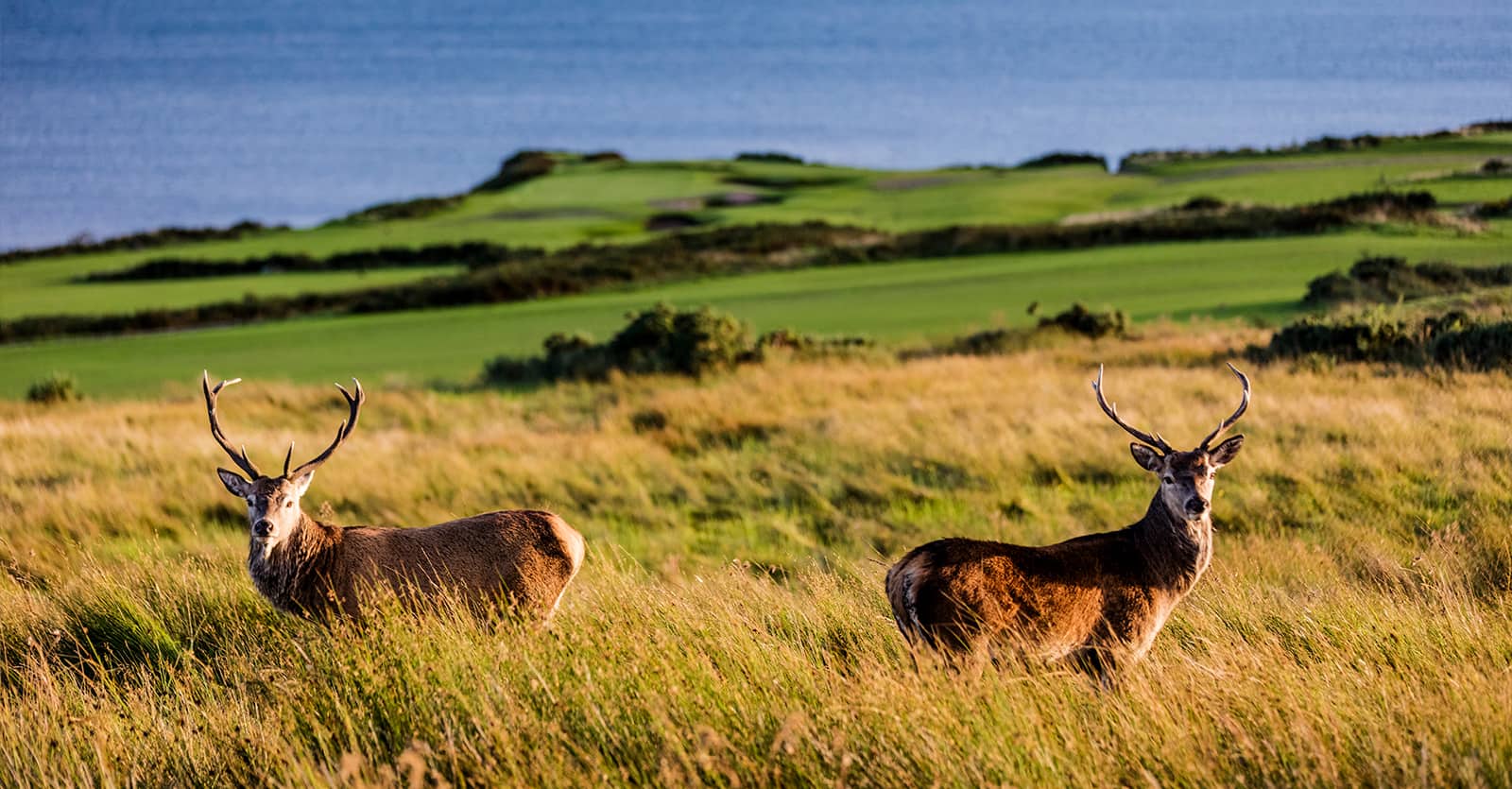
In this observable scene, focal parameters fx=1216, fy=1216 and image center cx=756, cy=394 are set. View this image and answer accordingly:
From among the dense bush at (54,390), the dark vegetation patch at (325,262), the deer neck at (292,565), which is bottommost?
the dense bush at (54,390)

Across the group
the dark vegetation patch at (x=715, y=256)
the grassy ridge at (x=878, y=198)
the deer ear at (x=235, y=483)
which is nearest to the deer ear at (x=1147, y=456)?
the deer ear at (x=235, y=483)

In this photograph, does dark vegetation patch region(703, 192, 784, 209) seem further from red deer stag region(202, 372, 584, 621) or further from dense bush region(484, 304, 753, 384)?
red deer stag region(202, 372, 584, 621)

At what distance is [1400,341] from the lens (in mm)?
17812

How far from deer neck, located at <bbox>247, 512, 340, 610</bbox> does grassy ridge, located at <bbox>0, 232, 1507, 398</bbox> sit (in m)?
19.6

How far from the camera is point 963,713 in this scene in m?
4.24

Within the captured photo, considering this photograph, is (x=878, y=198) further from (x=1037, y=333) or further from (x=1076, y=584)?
(x=1076, y=584)

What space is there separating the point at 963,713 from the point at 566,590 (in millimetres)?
3092

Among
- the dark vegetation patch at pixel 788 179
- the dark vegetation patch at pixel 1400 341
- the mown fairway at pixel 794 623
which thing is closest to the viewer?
the mown fairway at pixel 794 623

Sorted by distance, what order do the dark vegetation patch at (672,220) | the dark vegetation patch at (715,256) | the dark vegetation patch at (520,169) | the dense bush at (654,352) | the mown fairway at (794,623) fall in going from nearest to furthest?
the mown fairway at (794,623)
the dense bush at (654,352)
the dark vegetation patch at (715,256)
the dark vegetation patch at (672,220)
the dark vegetation patch at (520,169)

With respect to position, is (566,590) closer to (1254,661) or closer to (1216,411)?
(1254,661)

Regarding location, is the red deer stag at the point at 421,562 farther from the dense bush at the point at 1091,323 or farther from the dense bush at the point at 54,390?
the dense bush at the point at 54,390

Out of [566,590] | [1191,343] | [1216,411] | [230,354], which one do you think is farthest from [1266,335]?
[230,354]

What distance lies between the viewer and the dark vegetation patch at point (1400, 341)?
16.1 meters

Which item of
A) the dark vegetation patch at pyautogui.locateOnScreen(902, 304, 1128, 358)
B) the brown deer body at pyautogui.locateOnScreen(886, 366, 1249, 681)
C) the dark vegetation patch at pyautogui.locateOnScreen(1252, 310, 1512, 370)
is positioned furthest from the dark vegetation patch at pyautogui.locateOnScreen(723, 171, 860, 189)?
the brown deer body at pyautogui.locateOnScreen(886, 366, 1249, 681)
